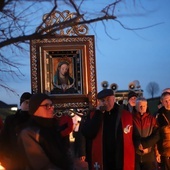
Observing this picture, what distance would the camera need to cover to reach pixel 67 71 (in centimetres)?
1165

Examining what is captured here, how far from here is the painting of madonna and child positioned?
11.6 m

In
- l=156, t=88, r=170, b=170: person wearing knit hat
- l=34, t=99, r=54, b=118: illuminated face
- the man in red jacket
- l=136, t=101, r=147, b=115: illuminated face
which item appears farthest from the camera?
l=156, t=88, r=170, b=170: person wearing knit hat

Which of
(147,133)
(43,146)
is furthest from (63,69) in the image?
(43,146)

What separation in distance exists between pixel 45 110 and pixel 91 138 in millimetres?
2252

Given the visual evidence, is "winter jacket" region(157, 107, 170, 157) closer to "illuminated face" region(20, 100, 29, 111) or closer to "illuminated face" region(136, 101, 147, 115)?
"illuminated face" region(136, 101, 147, 115)

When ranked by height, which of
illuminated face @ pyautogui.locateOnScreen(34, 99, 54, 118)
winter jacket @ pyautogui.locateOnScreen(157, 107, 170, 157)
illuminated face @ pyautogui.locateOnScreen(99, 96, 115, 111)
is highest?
illuminated face @ pyautogui.locateOnScreen(99, 96, 115, 111)

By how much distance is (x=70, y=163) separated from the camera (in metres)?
3.92

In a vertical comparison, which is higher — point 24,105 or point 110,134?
point 24,105

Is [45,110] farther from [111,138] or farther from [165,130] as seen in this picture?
[165,130]

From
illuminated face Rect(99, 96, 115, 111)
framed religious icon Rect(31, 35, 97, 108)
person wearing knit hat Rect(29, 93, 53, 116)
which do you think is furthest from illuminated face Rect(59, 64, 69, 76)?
Answer: person wearing knit hat Rect(29, 93, 53, 116)

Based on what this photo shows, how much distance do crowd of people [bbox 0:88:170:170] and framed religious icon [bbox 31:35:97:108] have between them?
281 cm

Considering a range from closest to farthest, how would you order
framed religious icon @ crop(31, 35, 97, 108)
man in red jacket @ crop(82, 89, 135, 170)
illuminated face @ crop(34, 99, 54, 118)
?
illuminated face @ crop(34, 99, 54, 118), man in red jacket @ crop(82, 89, 135, 170), framed religious icon @ crop(31, 35, 97, 108)

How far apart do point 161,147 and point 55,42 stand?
Result: 4960mm

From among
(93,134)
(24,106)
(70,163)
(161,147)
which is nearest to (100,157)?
(93,134)
